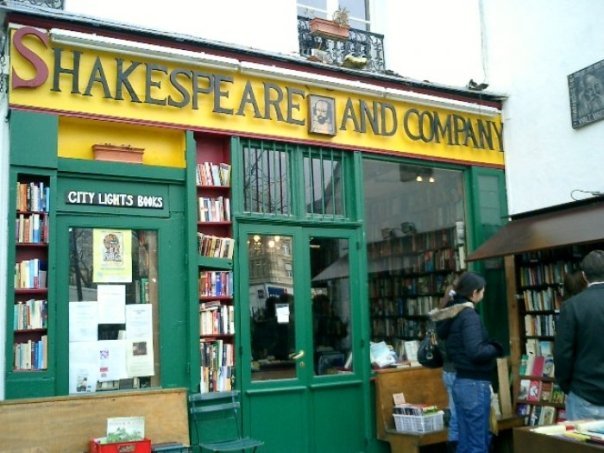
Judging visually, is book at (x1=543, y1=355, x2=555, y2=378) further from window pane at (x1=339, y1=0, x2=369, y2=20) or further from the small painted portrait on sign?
window pane at (x1=339, y1=0, x2=369, y2=20)

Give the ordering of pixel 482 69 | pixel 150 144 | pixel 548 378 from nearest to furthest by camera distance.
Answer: pixel 150 144 → pixel 548 378 → pixel 482 69

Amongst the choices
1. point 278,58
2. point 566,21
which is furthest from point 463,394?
point 566,21

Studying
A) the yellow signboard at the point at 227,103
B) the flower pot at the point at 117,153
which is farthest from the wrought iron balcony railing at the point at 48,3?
the flower pot at the point at 117,153

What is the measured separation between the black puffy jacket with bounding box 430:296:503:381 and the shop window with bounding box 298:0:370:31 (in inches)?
160

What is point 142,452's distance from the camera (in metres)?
5.27

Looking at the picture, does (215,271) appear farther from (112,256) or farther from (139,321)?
(112,256)

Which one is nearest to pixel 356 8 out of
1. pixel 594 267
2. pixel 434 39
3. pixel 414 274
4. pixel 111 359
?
pixel 434 39

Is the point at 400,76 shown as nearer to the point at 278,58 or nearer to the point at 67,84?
the point at 278,58

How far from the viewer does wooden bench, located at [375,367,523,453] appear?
266 inches

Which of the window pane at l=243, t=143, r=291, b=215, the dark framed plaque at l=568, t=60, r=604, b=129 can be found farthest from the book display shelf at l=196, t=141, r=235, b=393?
the dark framed plaque at l=568, t=60, r=604, b=129

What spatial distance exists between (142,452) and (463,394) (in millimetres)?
2522

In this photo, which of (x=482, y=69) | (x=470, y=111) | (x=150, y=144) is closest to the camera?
(x=150, y=144)

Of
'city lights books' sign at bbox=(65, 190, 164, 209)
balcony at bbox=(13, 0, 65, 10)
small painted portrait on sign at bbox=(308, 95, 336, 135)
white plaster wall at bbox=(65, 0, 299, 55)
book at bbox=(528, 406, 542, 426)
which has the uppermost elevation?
white plaster wall at bbox=(65, 0, 299, 55)

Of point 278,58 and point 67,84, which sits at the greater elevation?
point 278,58
